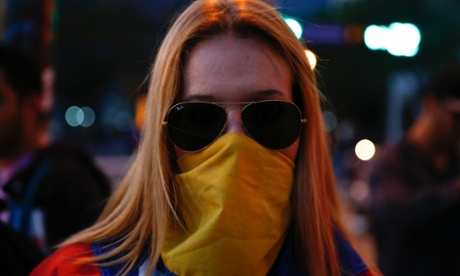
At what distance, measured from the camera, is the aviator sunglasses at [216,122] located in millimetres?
2055

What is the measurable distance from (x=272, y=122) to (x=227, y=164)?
19 centimetres

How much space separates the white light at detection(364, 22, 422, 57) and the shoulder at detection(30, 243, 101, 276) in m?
5.25

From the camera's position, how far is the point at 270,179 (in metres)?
2.07

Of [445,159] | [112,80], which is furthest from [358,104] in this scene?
[445,159]

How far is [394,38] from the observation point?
7.37 m

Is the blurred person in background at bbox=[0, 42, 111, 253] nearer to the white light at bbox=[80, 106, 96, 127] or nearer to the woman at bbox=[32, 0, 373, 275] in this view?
the woman at bbox=[32, 0, 373, 275]

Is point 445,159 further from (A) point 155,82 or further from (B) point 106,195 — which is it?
(A) point 155,82

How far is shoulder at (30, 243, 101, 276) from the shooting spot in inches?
81.4

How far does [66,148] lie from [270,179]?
4.82 feet

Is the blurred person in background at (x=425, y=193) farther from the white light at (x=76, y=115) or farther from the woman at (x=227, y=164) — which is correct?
the white light at (x=76, y=115)

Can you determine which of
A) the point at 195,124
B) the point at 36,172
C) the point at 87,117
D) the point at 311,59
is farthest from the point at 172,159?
the point at 87,117

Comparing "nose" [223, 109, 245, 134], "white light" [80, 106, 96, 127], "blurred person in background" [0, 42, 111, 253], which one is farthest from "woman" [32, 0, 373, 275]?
"white light" [80, 106, 96, 127]

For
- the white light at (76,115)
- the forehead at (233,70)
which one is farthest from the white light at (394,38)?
the white light at (76,115)

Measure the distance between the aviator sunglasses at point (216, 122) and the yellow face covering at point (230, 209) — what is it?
31 millimetres
